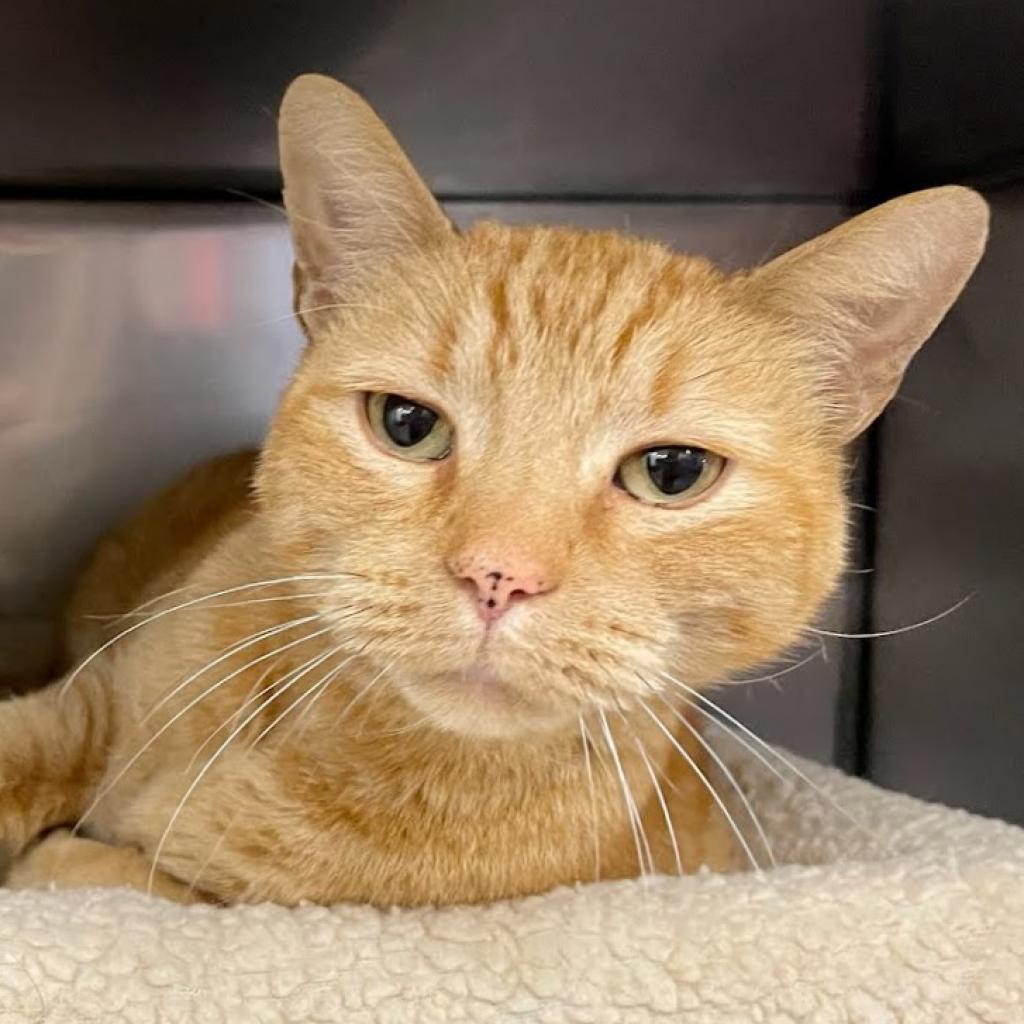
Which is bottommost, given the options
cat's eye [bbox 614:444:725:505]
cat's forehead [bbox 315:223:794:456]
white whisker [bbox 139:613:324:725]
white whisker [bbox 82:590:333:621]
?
white whisker [bbox 139:613:324:725]

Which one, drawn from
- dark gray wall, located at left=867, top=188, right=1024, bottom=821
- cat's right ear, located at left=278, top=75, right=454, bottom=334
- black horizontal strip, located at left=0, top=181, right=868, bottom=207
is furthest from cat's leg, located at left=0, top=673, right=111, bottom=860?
dark gray wall, located at left=867, top=188, right=1024, bottom=821

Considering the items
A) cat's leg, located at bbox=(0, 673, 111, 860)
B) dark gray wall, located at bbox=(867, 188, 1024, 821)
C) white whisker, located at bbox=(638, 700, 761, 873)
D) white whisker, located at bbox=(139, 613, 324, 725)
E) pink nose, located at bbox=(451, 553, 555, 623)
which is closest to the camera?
pink nose, located at bbox=(451, 553, 555, 623)

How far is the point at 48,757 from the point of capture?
1396mm

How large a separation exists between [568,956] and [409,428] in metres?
0.47

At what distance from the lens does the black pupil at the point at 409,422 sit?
117cm

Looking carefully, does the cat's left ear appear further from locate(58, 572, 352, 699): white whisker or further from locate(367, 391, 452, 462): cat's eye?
locate(58, 572, 352, 699): white whisker

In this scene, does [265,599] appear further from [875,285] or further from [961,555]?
[961,555]

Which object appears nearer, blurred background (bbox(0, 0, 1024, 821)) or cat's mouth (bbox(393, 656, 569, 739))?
cat's mouth (bbox(393, 656, 569, 739))

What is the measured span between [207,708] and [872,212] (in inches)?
30.8

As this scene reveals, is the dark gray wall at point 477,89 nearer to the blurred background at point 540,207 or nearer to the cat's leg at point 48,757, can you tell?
the blurred background at point 540,207

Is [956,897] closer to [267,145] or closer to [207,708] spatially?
[207,708]

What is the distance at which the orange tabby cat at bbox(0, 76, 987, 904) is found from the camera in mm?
1059

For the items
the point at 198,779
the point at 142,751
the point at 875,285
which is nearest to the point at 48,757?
the point at 142,751

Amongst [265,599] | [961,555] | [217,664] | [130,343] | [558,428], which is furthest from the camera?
[130,343]
